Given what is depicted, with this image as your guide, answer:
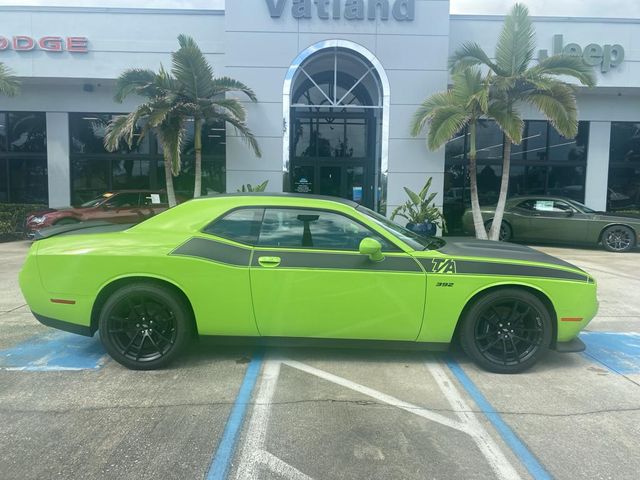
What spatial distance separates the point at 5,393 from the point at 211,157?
12584 millimetres

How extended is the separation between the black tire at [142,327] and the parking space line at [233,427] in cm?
68

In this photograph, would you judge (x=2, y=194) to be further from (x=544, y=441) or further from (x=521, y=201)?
(x=544, y=441)

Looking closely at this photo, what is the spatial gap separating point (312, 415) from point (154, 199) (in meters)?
11.2

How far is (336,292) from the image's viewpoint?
4352 mm

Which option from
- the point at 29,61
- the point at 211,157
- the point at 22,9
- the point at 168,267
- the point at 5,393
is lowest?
the point at 5,393

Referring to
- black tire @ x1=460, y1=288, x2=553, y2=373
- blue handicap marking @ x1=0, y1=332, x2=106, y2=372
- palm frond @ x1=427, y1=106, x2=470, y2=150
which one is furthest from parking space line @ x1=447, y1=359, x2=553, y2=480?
palm frond @ x1=427, y1=106, x2=470, y2=150

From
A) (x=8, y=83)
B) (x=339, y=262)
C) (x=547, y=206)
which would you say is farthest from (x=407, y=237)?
(x=8, y=83)

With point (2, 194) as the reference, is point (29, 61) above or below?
above

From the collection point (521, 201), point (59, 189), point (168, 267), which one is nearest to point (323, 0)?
point (521, 201)

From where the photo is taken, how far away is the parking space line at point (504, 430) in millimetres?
2979

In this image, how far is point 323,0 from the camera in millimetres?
13805

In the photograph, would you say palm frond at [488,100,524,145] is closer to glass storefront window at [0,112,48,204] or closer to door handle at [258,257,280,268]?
door handle at [258,257,280,268]

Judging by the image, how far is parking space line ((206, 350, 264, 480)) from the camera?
9.66ft

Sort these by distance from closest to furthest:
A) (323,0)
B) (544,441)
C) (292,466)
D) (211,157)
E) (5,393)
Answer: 1. (292,466)
2. (544,441)
3. (5,393)
4. (323,0)
5. (211,157)
